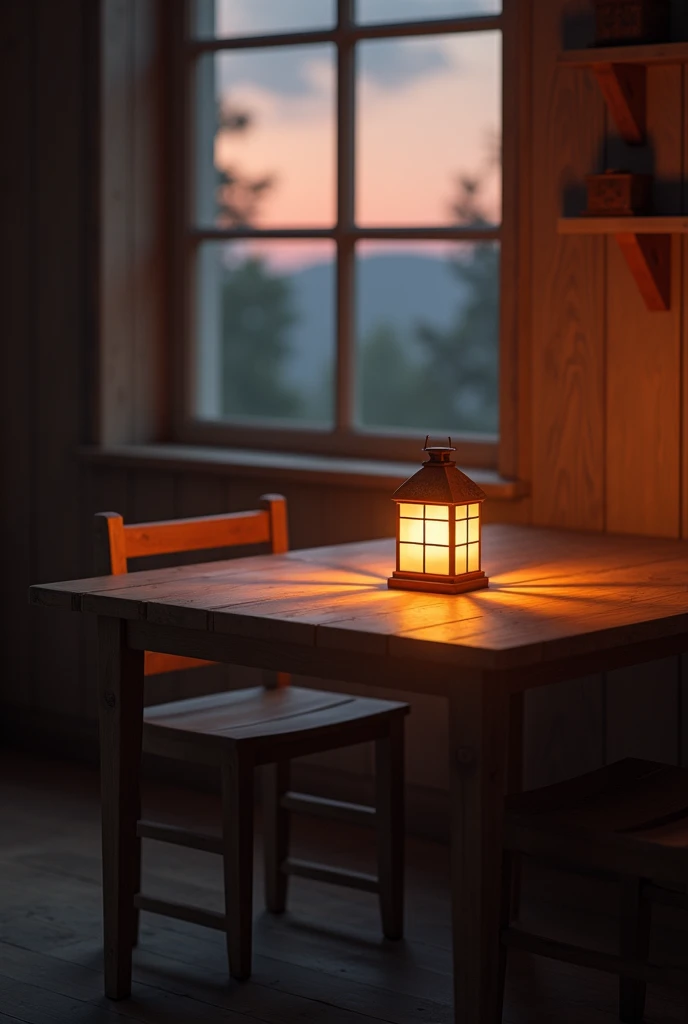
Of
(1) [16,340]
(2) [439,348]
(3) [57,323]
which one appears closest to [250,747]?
(3) [57,323]

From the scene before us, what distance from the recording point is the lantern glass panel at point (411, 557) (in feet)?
8.42

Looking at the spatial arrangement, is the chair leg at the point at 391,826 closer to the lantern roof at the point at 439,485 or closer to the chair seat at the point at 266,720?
the chair seat at the point at 266,720

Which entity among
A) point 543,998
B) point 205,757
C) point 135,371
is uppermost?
point 135,371

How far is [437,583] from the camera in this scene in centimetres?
255

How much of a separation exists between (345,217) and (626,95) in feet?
3.20

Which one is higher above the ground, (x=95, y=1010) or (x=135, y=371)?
(x=135, y=371)

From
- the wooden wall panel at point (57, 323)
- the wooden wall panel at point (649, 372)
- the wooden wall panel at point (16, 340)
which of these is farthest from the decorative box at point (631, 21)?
the wooden wall panel at point (16, 340)

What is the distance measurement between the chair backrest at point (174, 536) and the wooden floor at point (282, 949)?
511 millimetres

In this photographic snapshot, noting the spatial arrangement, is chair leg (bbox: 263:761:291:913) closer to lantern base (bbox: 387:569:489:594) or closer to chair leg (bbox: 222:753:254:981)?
chair leg (bbox: 222:753:254:981)

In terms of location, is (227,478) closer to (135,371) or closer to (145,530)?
(135,371)

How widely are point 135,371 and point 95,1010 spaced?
1989 millimetres

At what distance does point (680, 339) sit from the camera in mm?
3189

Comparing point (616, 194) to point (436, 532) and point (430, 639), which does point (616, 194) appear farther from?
point (430, 639)

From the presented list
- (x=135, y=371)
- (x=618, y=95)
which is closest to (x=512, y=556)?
(x=618, y=95)
